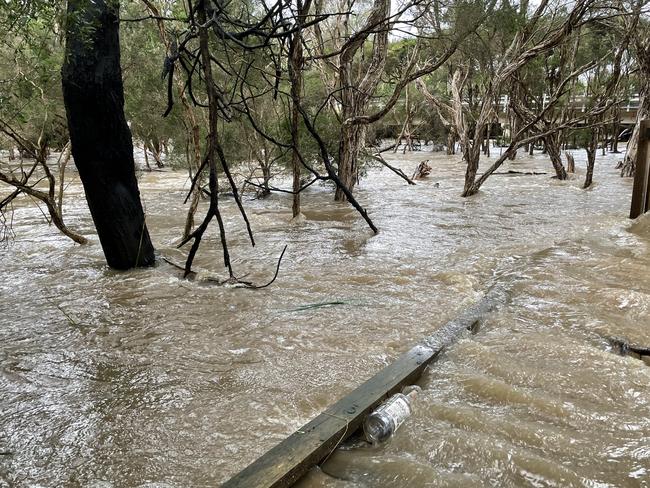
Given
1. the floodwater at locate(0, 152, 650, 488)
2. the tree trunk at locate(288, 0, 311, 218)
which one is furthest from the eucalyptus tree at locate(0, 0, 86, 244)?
the tree trunk at locate(288, 0, 311, 218)

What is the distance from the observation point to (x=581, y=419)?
2.32 m

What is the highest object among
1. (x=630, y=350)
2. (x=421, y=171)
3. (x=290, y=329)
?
(x=421, y=171)

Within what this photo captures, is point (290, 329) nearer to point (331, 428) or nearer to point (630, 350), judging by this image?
point (331, 428)

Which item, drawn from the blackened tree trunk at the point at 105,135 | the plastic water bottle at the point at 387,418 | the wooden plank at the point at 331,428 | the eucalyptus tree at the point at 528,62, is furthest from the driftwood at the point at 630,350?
the eucalyptus tree at the point at 528,62

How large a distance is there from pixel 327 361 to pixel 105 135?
3.51m

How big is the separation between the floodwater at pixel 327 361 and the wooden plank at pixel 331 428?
86mm

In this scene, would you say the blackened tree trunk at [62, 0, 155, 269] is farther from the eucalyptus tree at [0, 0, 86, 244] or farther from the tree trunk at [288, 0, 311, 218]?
the tree trunk at [288, 0, 311, 218]

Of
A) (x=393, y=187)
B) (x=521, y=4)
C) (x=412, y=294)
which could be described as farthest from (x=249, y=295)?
(x=393, y=187)

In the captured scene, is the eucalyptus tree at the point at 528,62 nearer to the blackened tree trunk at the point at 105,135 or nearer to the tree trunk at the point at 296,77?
the tree trunk at the point at 296,77

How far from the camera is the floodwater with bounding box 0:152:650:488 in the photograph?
6.93 ft

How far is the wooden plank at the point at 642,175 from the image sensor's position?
6664 millimetres

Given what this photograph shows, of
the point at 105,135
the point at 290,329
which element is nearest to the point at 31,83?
the point at 105,135

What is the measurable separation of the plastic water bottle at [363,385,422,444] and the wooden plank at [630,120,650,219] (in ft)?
20.0

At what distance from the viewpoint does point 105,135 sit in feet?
16.2
